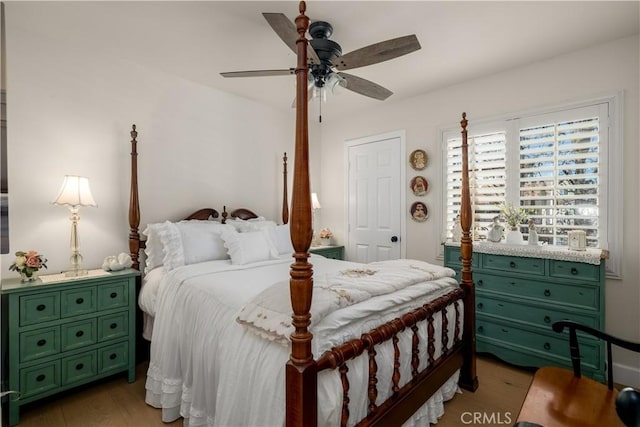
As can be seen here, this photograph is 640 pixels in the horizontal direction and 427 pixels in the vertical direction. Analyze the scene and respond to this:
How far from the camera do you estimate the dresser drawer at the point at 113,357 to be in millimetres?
2392

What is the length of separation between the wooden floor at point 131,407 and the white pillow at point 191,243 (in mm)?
983

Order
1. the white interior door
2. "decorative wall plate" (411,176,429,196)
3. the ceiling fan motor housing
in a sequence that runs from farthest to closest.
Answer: the white interior door
"decorative wall plate" (411,176,429,196)
the ceiling fan motor housing

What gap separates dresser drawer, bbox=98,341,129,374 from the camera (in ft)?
7.85

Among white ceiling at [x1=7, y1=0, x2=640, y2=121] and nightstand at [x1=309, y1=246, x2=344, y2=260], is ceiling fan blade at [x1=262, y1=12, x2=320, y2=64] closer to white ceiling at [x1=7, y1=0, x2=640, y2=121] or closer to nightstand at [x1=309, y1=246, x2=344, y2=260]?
white ceiling at [x1=7, y1=0, x2=640, y2=121]

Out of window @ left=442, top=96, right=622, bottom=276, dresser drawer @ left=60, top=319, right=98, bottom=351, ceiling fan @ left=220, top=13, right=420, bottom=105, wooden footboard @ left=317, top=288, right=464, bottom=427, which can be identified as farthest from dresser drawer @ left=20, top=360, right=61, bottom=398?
window @ left=442, top=96, right=622, bottom=276

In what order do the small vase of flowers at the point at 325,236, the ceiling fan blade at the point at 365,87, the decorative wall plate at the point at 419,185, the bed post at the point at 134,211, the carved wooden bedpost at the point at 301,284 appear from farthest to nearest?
the small vase of flowers at the point at 325,236, the decorative wall plate at the point at 419,185, the bed post at the point at 134,211, the ceiling fan blade at the point at 365,87, the carved wooden bedpost at the point at 301,284

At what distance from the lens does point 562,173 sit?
2830mm

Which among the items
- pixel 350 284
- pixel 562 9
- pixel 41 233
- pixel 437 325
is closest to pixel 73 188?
pixel 41 233

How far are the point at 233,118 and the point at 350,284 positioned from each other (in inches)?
111

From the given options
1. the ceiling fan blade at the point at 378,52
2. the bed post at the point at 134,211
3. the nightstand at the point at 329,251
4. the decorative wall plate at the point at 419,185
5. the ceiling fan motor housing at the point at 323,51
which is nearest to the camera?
the ceiling fan blade at the point at 378,52

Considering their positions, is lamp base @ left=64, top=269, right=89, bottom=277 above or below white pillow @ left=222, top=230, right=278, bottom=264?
below

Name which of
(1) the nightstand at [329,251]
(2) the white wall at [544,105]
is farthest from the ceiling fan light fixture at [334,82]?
(1) the nightstand at [329,251]

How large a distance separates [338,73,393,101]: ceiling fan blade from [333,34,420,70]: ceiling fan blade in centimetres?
21

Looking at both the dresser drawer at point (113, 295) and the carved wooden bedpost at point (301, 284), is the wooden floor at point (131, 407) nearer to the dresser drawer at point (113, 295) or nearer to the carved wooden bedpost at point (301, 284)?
the dresser drawer at point (113, 295)
